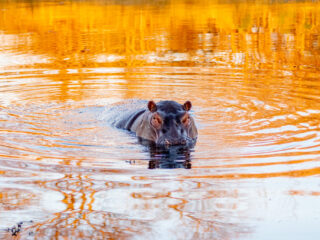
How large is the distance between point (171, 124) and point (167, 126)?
0.22 ft

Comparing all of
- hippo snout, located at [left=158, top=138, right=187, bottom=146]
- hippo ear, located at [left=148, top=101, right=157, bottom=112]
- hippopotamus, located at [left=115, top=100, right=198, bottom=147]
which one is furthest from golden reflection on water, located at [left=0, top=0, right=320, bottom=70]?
hippo snout, located at [left=158, top=138, right=187, bottom=146]

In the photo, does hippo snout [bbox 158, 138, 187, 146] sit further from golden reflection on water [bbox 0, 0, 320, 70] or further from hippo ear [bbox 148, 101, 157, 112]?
golden reflection on water [bbox 0, 0, 320, 70]

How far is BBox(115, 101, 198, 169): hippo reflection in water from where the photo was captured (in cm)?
Answer: 853

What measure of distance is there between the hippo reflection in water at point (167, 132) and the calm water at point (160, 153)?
4.1 inches

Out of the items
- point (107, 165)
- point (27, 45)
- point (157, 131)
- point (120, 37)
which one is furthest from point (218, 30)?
point (107, 165)

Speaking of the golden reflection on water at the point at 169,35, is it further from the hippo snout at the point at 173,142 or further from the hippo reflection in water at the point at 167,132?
the hippo snout at the point at 173,142

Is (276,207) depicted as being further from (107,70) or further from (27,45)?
(27,45)

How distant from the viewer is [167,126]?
9.18 m

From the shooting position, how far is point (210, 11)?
35000 mm

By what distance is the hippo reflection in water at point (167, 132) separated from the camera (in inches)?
336

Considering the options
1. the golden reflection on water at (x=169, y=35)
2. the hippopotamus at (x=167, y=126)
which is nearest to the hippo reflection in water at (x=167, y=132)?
the hippopotamus at (x=167, y=126)

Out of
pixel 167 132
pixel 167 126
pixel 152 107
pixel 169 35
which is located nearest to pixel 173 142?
pixel 167 132

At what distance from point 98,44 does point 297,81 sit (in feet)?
33.6

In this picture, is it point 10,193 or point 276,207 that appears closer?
point 276,207
